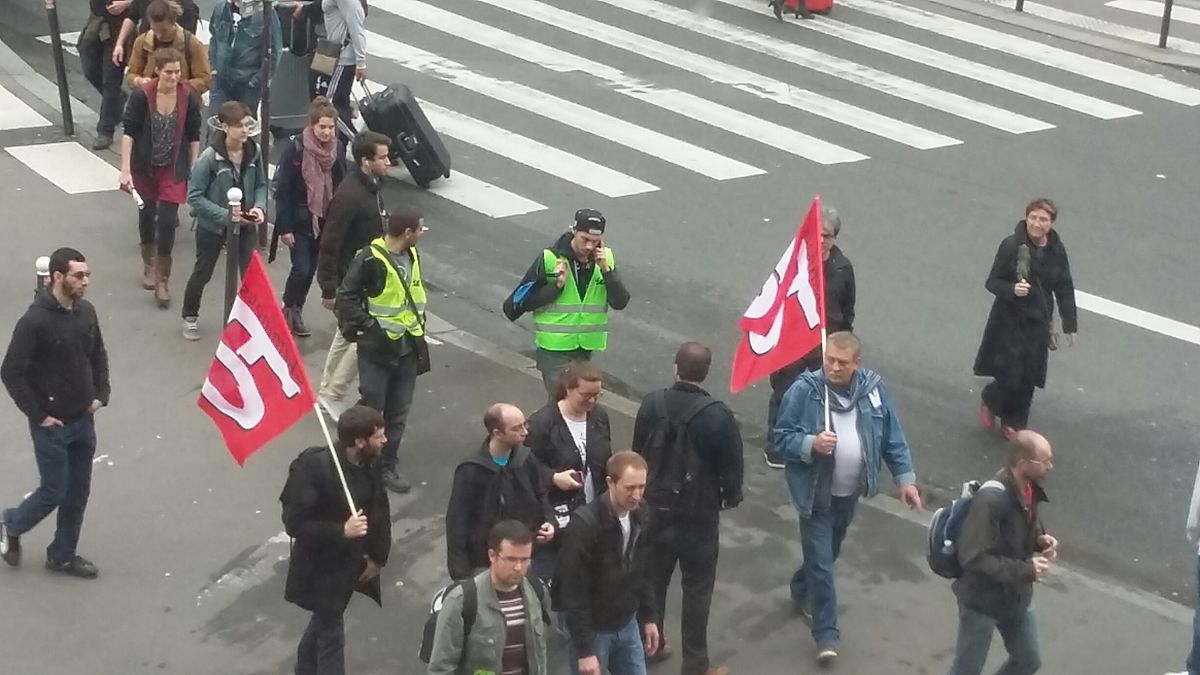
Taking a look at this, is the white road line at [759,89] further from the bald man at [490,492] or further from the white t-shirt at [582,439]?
the bald man at [490,492]

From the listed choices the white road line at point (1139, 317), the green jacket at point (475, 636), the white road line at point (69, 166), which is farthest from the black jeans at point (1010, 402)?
the white road line at point (69, 166)

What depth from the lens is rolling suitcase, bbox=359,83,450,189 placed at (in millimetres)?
14852

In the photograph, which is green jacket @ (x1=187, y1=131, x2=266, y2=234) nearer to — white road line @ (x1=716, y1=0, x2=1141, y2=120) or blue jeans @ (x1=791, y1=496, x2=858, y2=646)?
blue jeans @ (x1=791, y1=496, x2=858, y2=646)

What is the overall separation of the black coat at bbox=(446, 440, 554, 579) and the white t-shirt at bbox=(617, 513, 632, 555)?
0.53m

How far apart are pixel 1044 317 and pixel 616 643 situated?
4.56 m

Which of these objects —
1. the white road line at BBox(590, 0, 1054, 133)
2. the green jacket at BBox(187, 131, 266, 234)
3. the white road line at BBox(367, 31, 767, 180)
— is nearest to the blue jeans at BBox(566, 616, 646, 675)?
the green jacket at BBox(187, 131, 266, 234)

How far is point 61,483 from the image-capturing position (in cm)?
841

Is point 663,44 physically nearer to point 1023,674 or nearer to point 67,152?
point 67,152

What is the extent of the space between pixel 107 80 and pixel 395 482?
6.87 m

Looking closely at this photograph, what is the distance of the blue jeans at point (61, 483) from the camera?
8.33 metres

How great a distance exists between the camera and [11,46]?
726 inches

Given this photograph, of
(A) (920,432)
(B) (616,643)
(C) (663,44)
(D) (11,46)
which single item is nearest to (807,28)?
(C) (663,44)

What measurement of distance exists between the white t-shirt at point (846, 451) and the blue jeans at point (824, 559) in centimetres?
13

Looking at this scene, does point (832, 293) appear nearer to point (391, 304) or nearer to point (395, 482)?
Result: point (391, 304)
